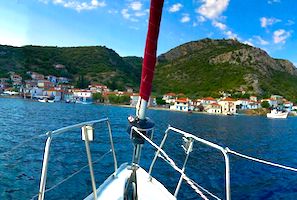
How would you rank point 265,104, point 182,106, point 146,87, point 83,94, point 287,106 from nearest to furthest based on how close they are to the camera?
1. point 146,87
2. point 182,106
3. point 83,94
4. point 265,104
5. point 287,106

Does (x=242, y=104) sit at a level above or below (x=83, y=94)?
below

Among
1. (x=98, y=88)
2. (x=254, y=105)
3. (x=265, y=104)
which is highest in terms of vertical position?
(x=98, y=88)

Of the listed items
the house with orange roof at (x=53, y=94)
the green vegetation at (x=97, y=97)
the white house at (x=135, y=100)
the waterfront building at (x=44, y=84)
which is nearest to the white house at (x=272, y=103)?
the white house at (x=135, y=100)

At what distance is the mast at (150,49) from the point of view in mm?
4230

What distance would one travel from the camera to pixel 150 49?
174 inches

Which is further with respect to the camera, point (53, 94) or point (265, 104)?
point (265, 104)

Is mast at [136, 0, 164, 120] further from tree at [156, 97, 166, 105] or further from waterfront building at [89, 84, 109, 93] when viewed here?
waterfront building at [89, 84, 109, 93]

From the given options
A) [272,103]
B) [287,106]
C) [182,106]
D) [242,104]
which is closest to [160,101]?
[182,106]

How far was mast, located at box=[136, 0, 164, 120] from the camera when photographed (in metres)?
4.23

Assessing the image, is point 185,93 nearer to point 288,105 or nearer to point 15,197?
point 288,105

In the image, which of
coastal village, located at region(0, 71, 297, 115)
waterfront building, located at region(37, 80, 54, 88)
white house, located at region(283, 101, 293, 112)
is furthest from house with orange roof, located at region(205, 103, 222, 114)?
waterfront building, located at region(37, 80, 54, 88)

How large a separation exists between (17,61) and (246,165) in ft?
620

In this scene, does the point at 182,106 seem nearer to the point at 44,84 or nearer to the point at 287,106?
the point at 287,106

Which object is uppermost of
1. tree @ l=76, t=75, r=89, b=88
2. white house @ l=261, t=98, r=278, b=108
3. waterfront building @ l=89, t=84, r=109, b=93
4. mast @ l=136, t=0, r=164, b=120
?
tree @ l=76, t=75, r=89, b=88
